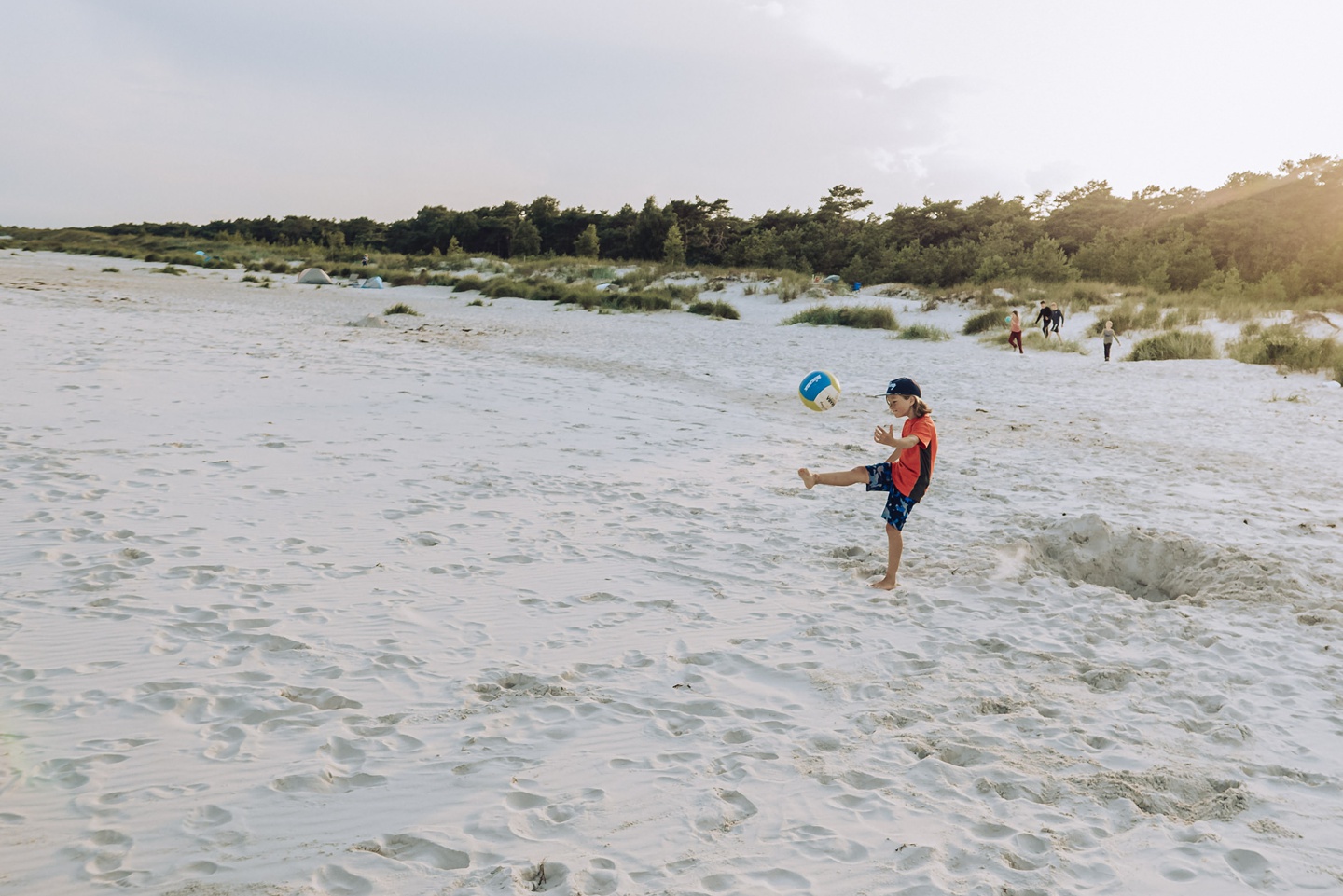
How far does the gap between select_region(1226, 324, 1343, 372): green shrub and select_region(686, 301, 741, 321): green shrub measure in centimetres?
Answer: 1360

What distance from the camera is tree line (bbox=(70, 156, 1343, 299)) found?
116 feet

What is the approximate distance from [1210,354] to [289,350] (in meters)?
18.5

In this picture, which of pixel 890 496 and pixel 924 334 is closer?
pixel 890 496

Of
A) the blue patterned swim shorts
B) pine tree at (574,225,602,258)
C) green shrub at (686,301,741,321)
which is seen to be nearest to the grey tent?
green shrub at (686,301,741,321)

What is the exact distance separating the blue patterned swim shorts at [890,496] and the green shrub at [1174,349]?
15322 millimetres

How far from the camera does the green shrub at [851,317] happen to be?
82.0ft

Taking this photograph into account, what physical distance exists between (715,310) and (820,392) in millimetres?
20312

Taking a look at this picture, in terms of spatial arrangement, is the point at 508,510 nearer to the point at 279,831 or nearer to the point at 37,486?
the point at 37,486

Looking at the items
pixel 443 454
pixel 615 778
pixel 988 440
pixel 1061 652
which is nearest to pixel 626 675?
pixel 615 778

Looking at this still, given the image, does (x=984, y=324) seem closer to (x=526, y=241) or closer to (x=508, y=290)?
(x=508, y=290)

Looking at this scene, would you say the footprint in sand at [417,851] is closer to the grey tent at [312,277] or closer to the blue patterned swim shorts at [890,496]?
the blue patterned swim shorts at [890,496]

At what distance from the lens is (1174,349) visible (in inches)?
728

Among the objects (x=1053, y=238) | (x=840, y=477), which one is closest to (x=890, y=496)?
(x=840, y=477)

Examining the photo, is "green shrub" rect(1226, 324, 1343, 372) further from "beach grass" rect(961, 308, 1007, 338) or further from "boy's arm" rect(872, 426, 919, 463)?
"boy's arm" rect(872, 426, 919, 463)
